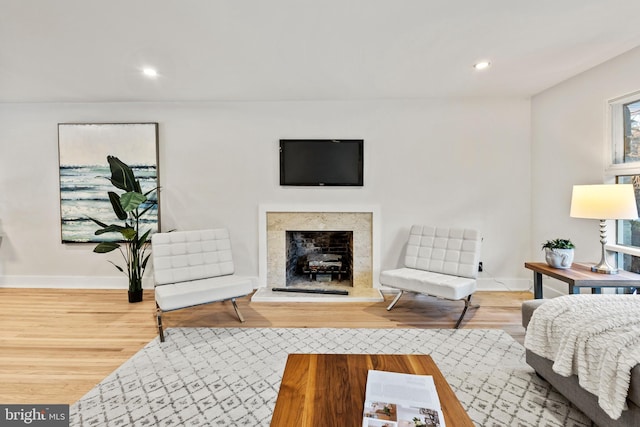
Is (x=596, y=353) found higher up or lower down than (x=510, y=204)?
lower down

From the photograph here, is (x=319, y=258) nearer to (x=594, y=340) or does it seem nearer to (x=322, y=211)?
(x=322, y=211)

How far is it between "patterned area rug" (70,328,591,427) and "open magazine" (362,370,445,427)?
0.63m

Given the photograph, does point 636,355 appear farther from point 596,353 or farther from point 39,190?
point 39,190

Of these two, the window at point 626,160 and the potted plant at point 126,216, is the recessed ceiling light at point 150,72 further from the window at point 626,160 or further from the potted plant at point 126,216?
the window at point 626,160

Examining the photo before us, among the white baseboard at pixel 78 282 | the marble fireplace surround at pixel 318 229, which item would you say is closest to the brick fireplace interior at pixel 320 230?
the marble fireplace surround at pixel 318 229

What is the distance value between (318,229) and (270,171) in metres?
0.95

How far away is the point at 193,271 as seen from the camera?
3150 mm

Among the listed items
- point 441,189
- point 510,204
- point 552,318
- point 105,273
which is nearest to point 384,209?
point 441,189

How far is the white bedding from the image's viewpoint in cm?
135

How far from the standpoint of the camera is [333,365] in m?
1.53

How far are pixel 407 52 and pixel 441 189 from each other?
72.7 inches

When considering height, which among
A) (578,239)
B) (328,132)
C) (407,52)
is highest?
(407,52)

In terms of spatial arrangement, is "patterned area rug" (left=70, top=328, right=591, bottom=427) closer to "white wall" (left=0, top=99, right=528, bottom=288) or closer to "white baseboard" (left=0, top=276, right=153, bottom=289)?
"white wall" (left=0, top=99, right=528, bottom=288)

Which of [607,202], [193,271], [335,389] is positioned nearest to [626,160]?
[607,202]
